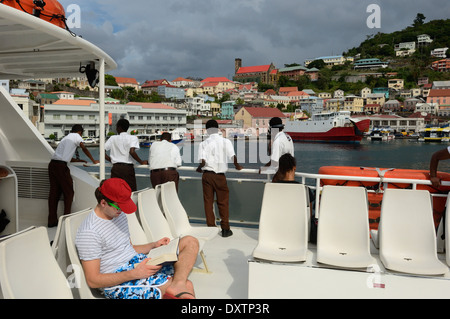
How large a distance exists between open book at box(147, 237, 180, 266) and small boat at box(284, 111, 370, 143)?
63942 mm

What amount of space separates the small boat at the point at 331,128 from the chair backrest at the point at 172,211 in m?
62.7

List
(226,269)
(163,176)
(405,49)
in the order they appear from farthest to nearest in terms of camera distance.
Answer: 1. (405,49)
2. (163,176)
3. (226,269)

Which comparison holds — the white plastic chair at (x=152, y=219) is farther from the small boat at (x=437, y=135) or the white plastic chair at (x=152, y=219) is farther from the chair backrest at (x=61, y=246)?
the small boat at (x=437, y=135)

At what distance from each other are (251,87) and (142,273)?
530ft

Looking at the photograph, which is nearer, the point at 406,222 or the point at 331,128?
the point at 406,222

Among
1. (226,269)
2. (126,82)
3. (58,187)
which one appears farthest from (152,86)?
(226,269)

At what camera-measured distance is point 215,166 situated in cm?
480

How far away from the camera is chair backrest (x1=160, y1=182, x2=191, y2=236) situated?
377cm

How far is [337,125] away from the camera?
66.1 m

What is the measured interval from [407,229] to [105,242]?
2.54 meters

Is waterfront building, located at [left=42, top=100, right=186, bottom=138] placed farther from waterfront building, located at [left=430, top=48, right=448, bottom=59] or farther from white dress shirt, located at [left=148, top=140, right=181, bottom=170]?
waterfront building, located at [left=430, top=48, right=448, bottom=59]

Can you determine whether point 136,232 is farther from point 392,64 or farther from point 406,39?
point 406,39
